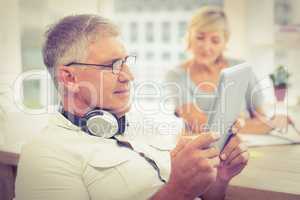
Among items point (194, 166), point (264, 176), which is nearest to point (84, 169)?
point (194, 166)

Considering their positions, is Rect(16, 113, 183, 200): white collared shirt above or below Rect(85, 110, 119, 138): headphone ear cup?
below

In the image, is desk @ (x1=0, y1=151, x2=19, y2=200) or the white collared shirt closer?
the white collared shirt

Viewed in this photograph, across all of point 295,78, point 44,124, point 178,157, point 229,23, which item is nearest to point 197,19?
point 229,23

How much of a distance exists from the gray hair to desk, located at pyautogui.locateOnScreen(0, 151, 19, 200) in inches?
13.1

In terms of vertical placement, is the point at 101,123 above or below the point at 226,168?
above

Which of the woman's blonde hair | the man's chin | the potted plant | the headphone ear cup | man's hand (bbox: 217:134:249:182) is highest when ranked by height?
the woman's blonde hair

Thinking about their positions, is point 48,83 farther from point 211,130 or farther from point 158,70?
point 211,130

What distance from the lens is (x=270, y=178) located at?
1.17 metres

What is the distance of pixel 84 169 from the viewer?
1.09 meters

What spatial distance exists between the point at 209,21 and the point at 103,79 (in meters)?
0.43

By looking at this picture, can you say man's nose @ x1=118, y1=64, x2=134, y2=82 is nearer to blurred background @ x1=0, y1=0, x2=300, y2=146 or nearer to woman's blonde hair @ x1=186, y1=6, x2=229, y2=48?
blurred background @ x1=0, y1=0, x2=300, y2=146

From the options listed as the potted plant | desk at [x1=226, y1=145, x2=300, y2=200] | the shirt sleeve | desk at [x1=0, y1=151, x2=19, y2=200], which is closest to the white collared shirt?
the shirt sleeve

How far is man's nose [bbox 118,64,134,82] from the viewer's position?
114 cm

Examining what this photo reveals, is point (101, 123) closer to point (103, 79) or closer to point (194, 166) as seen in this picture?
point (103, 79)
